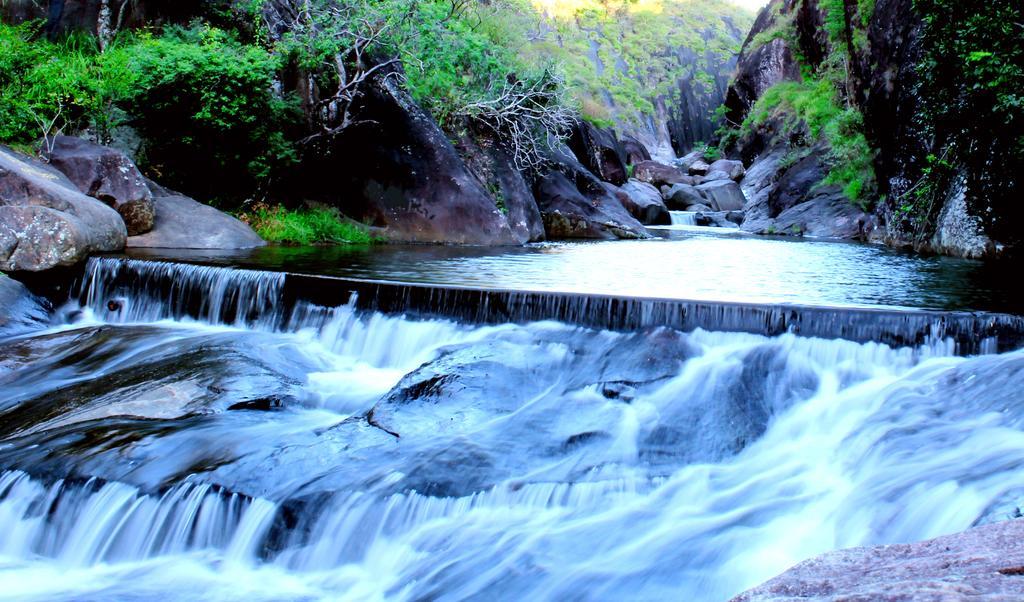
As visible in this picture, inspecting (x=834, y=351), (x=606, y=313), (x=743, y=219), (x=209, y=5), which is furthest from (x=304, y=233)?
(x=743, y=219)

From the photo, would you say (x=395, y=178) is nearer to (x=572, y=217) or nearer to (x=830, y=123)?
(x=572, y=217)

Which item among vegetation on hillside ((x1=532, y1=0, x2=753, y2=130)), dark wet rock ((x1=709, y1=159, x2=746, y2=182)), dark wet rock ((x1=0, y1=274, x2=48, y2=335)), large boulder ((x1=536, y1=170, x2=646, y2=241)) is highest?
vegetation on hillside ((x1=532, y1=0, x2=753, y2=130))

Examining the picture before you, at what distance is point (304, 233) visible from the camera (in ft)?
42.0

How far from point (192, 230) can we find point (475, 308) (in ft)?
20.7

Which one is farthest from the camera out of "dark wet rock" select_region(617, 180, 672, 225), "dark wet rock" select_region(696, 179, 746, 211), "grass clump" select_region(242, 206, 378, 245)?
"dark wet rock" select_region(696, 179, 746, 211)

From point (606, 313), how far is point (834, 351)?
5.77 ft

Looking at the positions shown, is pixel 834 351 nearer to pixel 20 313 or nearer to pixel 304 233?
pixel 20 313

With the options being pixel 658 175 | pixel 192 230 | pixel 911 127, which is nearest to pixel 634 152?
pixel 658 175

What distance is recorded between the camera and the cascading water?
3.61 metres

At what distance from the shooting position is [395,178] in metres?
13.9

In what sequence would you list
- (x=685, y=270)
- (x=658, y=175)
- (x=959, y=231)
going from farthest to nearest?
(x=658, y=175), (x=959, y=231), (x=685, y=270)

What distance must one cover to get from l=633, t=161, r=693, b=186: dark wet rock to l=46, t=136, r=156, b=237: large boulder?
78.1 ft

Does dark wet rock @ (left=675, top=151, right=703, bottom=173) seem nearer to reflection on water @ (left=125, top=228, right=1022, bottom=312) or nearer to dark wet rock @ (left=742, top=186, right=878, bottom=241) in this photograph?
dark wet rock @ (left=742, top=186, right=878, bottom=241)

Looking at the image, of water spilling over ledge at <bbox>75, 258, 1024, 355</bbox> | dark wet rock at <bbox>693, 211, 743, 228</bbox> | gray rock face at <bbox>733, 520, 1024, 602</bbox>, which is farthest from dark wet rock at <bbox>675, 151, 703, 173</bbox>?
gray rock face at <bbox>733, 520, 1024, 602</bbox>
